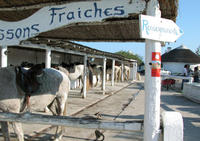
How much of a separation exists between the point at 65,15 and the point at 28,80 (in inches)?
57.9

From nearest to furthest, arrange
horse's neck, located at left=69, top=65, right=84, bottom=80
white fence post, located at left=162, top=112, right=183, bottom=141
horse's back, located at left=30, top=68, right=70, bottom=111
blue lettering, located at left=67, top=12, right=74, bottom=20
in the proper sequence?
white fence post, located at left=162, top=112, right=183, bottom=141
blue lettering, located at left=67, top=12, right=74, bottom=20
horse's back, located at left=30, top=68, right=70, bottom=111
horse's neck, located at left=69, top=65, right=84, bottom=80

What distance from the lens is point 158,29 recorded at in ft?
7.77

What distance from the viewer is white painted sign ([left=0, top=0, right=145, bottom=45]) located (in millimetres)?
2615

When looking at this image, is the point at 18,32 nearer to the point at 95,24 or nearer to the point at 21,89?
the point at 21,89

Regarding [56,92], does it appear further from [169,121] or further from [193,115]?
[193,115]

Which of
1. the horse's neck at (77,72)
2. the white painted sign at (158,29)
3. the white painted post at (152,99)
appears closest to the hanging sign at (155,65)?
the white painted post at (152,99)

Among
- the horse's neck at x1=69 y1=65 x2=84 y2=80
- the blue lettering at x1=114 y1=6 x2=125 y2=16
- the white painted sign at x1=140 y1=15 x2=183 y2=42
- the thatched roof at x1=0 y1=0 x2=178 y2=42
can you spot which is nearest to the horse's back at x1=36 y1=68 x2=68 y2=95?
the thatched roof at x1=0 y1=0 x2=178 y2=42

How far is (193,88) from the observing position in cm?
1188

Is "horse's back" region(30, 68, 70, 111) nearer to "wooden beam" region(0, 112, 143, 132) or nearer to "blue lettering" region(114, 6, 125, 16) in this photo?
"wooden beam" region(0, 112, 143, 132)

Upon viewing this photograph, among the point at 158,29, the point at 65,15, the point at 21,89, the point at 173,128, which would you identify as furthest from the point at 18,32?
the point at 173,128

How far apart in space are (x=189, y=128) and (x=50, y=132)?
13.3ft

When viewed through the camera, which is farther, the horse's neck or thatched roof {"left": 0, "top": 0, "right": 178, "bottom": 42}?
the horse's neck

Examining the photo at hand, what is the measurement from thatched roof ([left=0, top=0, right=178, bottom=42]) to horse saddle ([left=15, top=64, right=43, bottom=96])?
105 cm

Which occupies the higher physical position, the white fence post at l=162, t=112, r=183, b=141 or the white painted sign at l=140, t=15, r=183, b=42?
the white painted sign at l=140, t=15, r=183, b=42
